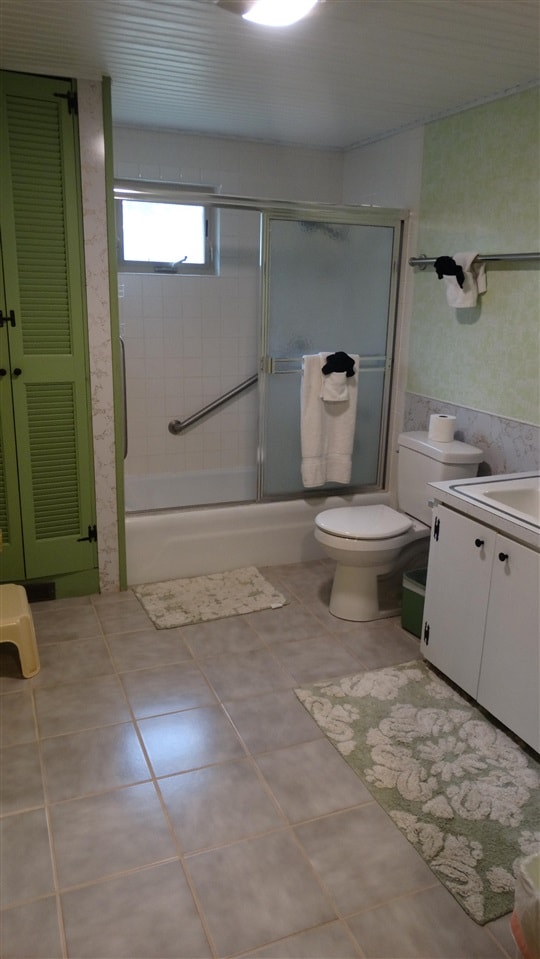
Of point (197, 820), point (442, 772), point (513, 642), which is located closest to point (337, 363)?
point (513, 642)

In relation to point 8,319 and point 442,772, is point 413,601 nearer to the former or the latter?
point 442,772

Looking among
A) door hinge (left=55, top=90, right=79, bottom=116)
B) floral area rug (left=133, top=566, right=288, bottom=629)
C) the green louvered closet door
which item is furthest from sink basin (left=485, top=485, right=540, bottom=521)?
door hinge (left=55, top=90, right=79, bottom=116)

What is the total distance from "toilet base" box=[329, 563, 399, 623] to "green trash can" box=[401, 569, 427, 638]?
0.45ft

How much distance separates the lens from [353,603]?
9.96 ft

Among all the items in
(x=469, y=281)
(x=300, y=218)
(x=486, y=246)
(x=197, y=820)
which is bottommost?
(x=197, y=820)

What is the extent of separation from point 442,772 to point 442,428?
5.09 ft

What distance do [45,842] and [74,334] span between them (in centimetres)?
194

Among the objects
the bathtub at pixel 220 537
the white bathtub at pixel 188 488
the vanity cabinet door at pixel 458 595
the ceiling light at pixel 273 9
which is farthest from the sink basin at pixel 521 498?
the ceiling light at pixel 273 9

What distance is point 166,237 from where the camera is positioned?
12.8 feet

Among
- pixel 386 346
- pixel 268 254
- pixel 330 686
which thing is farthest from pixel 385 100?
pixel 330 686

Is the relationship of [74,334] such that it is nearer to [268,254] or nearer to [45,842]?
[268,254]

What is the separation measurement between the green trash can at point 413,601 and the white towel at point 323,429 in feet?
2.78

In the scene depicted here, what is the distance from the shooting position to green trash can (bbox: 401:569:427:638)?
2852 mm

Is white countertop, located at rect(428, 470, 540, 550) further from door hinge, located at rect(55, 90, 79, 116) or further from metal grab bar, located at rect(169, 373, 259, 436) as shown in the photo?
door hinge, located at rect(55, 90, 79, 116)
